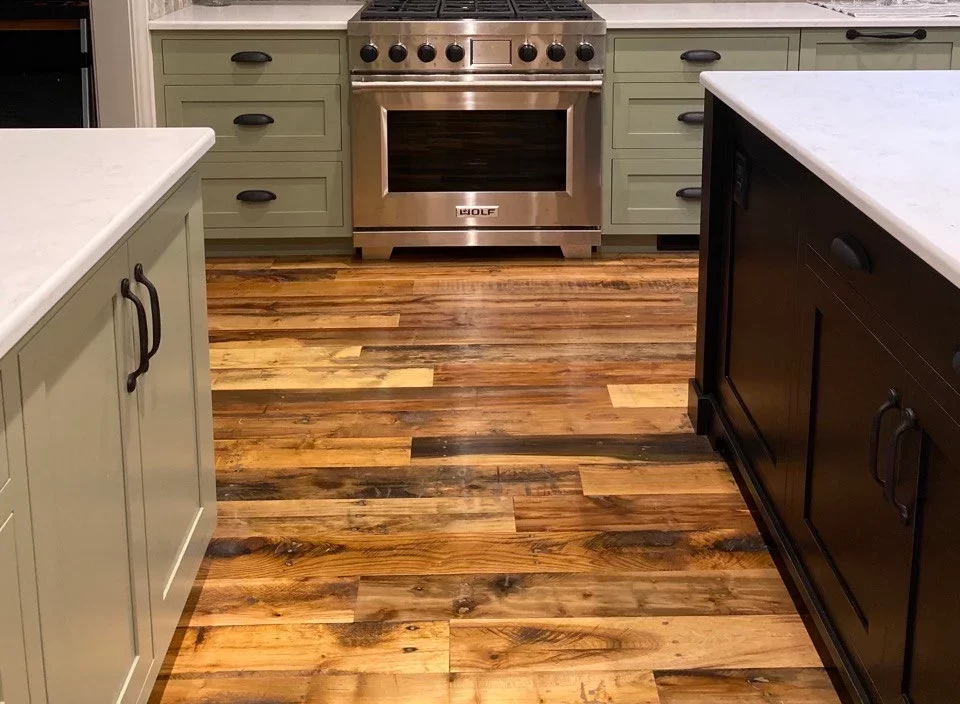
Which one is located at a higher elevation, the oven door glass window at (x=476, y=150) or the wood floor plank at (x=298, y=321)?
the oven door glass window at (x=476, y=150)

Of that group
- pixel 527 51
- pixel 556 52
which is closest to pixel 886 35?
pixel 556 52

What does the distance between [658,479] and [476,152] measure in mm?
2101

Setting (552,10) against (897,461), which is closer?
(897,461)

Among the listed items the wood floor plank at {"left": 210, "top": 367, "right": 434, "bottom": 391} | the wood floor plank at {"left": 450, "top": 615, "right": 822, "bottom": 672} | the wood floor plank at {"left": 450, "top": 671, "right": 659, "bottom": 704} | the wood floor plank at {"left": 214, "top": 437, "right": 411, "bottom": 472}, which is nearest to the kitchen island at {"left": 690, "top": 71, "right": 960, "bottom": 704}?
the wood floor plank at {"left": 450, "top": 615, "right": 822, "bottom": 672}

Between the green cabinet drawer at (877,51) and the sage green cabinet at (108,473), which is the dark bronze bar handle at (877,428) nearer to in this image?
the sage green cabinet at (108,473)

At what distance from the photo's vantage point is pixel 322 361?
3.67 metres

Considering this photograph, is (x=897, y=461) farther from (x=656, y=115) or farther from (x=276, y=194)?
(x=276, y=194)

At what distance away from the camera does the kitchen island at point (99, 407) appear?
1304 millimetres

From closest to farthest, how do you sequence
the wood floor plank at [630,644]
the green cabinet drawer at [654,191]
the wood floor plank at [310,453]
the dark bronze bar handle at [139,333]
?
the dark bronze bar handle at [139,333] → the wood floor plank at [630,644] → the wood floor plank at [310,453] → the green cabinet drawer at [654,191]

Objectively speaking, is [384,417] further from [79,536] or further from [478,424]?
[79,536]

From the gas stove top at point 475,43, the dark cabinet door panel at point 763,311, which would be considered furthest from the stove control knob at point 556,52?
the dark cabinet door panel at point 763,311

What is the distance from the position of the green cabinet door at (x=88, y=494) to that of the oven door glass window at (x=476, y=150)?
115 inches

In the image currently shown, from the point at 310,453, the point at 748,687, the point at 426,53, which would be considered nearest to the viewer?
the point at 748,687

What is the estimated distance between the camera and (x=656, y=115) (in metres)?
4.64
